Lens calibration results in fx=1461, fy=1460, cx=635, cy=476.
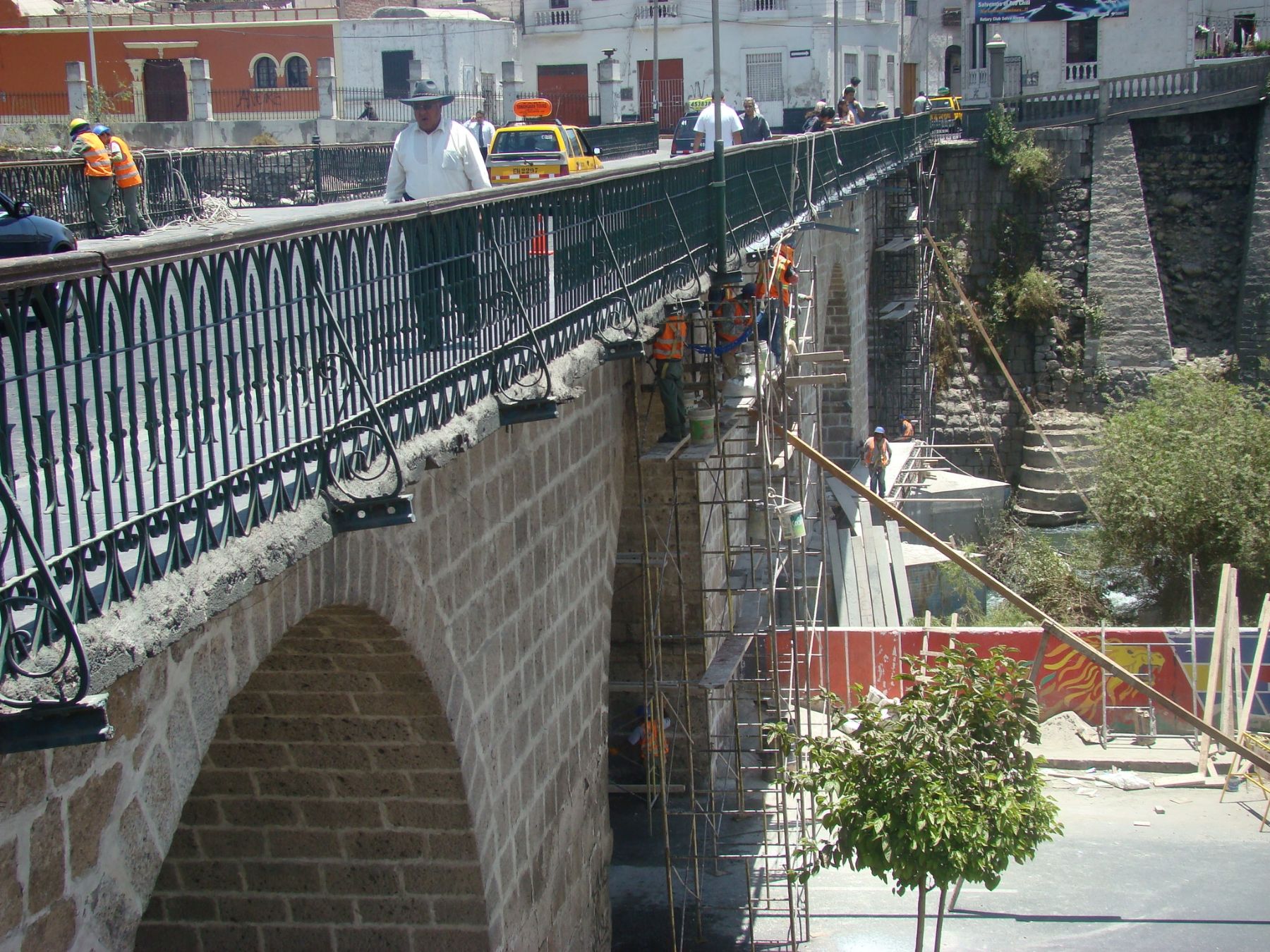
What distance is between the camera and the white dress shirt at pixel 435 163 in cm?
763

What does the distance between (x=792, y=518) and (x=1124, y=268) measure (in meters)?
20.0

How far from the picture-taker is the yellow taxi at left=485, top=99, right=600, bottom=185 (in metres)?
18.5

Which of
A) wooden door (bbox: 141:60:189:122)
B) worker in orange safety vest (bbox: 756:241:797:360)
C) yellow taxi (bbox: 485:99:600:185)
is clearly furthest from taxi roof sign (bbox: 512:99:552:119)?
wooden door (bbox: 141:60:189:122)

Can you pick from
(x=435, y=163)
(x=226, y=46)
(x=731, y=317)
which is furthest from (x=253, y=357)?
(x=226, y=46)

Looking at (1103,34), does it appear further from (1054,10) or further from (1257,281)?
(1257,281)

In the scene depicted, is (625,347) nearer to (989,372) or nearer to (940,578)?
(940,578)

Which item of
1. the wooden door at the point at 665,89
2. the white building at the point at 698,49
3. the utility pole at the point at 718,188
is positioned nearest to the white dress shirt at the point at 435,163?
the utility pole at the point at 718,188

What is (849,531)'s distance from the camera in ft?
68.8

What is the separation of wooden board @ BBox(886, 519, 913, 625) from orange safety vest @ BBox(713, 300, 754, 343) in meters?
8.76

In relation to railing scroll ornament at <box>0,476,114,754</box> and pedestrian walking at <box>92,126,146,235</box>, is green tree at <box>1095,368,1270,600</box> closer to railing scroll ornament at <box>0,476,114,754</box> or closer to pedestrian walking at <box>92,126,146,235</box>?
pedestrian walking at <box>92,126,146,235</box>

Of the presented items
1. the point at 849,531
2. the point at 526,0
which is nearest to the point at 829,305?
the point at 849,531

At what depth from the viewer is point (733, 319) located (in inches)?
380

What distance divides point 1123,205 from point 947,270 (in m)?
3.82

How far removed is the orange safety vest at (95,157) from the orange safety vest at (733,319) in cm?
602
